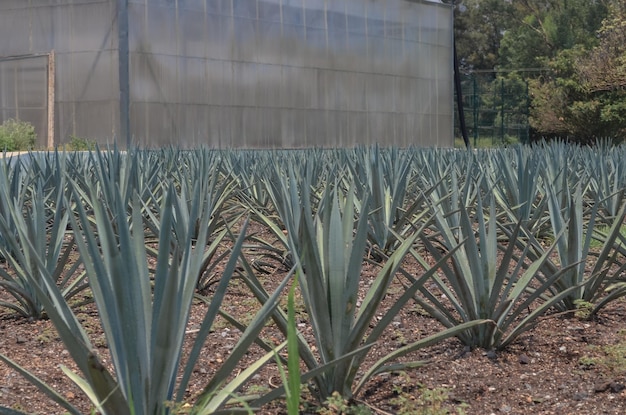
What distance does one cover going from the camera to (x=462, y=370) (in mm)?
2744

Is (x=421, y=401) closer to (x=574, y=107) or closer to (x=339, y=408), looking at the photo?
(x=339, y=408)

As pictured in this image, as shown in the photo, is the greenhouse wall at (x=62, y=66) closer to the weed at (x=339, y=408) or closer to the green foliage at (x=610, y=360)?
the green foliage at (x=610, y=360)

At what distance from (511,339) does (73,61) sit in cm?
1625

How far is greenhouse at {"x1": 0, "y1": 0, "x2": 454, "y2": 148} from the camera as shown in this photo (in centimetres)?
1772

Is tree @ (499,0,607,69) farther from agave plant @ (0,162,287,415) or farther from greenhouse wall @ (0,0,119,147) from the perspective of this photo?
agave plant @ (0,162,287,415)

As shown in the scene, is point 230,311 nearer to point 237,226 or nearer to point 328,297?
point 328,297

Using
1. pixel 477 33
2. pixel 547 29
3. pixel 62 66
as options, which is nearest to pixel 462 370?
pixel 62 66

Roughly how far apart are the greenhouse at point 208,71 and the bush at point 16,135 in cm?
58

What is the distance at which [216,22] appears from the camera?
19000mm

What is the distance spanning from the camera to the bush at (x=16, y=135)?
1595cm

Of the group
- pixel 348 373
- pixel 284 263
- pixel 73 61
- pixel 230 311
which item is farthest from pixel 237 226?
pixel 73 61

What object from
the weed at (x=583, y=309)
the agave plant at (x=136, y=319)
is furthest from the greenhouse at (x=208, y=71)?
the agave plant at (x=136, y=319)

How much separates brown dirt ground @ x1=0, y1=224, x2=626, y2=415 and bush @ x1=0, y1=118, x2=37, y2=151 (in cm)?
1314

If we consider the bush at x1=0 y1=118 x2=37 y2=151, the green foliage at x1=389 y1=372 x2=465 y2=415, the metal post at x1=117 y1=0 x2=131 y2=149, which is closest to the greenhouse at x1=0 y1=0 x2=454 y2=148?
the metal post at x1=117 y1=0 x2=131 y2=149
